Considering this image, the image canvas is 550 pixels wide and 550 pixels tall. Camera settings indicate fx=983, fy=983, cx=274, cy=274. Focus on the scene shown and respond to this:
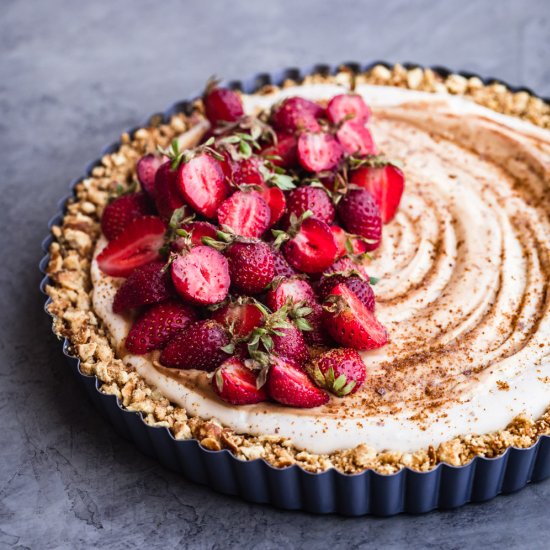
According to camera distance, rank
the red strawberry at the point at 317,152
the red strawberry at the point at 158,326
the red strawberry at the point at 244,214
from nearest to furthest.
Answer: the red strawberry at the point at 158,326, the red strawberry at the point at 244,214, the red strawberry at the point at 317,152

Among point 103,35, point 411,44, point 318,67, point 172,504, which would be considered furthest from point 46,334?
point 411,44

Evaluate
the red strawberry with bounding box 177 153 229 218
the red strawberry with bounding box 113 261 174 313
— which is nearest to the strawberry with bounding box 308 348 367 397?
the red strawberry with bounding box 113 261 174 313

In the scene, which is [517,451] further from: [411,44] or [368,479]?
[411,44]

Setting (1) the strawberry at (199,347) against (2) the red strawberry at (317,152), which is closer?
(1) the strawberry at (199,347)

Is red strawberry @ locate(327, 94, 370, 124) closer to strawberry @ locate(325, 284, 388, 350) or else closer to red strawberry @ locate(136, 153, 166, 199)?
red strawberry @ locate(136, 153, 166, 199)

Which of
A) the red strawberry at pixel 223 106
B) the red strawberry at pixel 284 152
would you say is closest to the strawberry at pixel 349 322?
the red strawberry at pixel 284 152

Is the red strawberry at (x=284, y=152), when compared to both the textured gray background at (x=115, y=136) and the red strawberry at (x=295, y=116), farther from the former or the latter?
the textured gray background at (x=115, y=136)

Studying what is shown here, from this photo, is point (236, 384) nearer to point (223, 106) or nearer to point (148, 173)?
point (148, 173)
